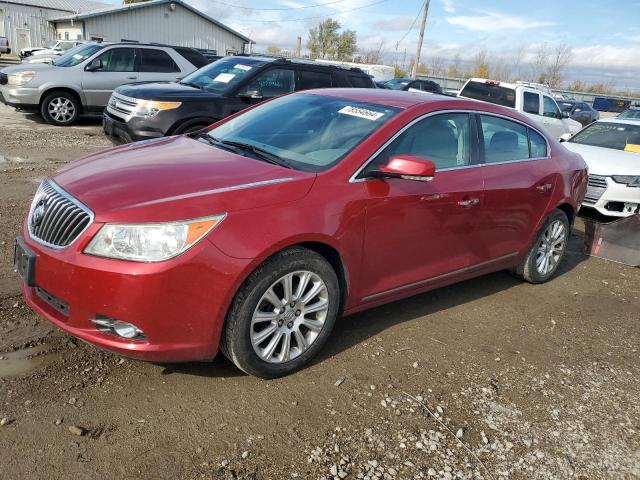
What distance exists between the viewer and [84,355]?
10.6ft

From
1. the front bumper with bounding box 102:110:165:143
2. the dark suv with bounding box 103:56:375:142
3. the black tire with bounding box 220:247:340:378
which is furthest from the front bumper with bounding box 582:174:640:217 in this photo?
the front bumper with bounding box 102:110:165:143

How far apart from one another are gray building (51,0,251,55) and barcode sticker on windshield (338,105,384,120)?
32899 mm

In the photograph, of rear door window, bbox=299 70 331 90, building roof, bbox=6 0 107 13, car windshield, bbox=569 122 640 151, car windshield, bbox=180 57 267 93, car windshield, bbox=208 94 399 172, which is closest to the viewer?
car windshield, bbox=208 94 399 172

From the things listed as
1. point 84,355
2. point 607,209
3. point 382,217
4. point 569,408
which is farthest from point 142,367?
point 607,209

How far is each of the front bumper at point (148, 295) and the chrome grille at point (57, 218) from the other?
2.3 inches

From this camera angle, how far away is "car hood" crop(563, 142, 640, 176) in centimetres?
763

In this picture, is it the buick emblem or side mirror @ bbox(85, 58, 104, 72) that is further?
side mirror @ bbox(85, 58, 104, 72)

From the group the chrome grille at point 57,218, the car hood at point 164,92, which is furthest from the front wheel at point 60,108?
the chrome grille at point 57,218

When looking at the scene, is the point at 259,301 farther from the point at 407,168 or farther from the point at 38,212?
the point at 38,212

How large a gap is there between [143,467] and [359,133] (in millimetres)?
2349

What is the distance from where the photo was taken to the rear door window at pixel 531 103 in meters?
12.4

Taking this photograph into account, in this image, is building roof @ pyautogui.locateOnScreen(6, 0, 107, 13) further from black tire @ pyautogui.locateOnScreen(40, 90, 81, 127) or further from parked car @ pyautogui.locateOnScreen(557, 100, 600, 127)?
black tire @ pyautogui.locateOnScreen(40, 90, 81, 127)

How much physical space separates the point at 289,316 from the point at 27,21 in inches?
2127

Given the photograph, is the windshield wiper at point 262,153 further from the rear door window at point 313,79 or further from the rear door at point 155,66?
the rear door at point 155,66
